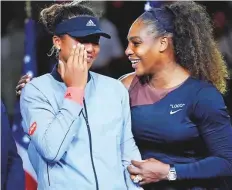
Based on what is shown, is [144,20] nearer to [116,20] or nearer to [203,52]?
[203,52]

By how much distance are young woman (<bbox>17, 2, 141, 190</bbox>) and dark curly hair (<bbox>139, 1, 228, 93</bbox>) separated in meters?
0.37

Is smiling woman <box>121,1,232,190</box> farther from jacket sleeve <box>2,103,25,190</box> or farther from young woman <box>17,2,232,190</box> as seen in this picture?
jacket sleeve <box>2,103,25,190</box>

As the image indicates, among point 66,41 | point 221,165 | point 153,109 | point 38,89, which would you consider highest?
point 66,41

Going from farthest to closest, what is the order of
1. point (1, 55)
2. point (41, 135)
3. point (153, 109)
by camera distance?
1. point (1, 55)
2. point (153, 109)
3. point (41, 135)

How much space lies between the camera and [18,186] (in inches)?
99.5

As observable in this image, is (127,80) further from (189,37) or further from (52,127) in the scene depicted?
(52,127)

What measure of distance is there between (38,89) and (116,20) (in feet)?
8.73

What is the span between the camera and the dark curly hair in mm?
2951

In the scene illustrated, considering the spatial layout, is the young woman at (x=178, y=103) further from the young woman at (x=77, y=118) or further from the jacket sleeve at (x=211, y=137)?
the young woman at (x=77, y=118)

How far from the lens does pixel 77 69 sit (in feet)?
8.34

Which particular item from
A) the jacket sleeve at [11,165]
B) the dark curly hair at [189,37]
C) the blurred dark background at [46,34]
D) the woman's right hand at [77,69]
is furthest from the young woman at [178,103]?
the blurred dark background at [46,34]

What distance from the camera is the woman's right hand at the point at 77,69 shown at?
254 centimetres

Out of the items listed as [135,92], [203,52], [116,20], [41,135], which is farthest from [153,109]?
[116,20]

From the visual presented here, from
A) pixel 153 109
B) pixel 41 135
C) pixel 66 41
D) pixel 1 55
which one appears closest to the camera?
pixel 41 135
